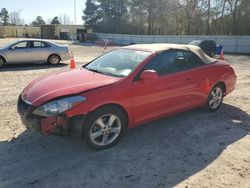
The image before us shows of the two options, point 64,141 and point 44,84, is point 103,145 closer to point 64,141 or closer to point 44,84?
point 64,141

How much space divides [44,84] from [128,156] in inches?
71.0

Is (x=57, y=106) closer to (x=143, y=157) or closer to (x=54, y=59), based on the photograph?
(x=143, y=157)

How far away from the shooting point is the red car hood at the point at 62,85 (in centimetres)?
411

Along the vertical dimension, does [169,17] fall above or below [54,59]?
above

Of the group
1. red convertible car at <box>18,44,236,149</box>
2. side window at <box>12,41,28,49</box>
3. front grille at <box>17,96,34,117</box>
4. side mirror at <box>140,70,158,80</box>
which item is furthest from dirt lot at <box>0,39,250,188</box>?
side window at <box>12,41,28,49</box>

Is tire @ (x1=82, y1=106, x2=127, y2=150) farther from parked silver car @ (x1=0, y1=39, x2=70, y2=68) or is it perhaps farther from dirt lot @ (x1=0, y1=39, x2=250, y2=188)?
parked silver car @ (x1=0, y1=39, x2=70, y2=68)

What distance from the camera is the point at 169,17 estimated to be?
4634cm

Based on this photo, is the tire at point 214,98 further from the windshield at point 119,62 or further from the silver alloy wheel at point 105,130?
the silver alloy wheel at point 105,130

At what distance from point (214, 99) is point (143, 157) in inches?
111

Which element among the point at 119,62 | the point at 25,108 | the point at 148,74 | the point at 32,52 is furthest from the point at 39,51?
the point at 148,74

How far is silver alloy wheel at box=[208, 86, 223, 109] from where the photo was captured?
6152 mm

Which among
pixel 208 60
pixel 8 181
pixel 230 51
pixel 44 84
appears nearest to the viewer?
pixel 8 181

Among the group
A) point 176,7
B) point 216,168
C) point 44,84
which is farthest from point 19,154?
point 176,7

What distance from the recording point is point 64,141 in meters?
4.64
